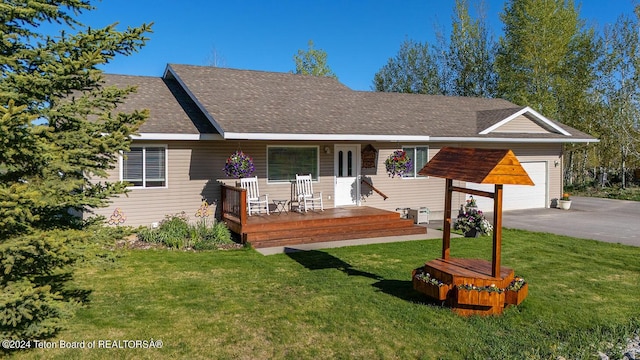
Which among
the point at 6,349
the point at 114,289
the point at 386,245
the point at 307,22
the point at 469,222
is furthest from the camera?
the point at 307,22

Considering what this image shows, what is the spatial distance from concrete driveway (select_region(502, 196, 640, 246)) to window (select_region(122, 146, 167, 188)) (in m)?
A: 10.2

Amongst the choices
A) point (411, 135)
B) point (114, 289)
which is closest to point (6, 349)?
point (114, 289)

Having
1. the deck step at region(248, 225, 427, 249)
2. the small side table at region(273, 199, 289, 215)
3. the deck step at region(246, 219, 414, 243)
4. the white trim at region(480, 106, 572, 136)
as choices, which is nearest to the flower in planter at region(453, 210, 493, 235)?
the deck step at region(248, 225, 427, 249)

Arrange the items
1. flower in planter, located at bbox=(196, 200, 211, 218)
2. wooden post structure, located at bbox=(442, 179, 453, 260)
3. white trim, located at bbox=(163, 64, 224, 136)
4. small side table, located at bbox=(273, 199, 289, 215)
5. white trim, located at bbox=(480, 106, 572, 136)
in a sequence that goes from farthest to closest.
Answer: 1. white trim, located at bbox=(480, 106, 572, 136)
2. small side table, located at bbox=(273, 199, 289, 215)
3. flower in planter, located at bbox=(196, 200, 211, 218)
4. white trim, located at bbox=(163, 64, 224, 136)
5. wooden post structure, located at bbox=(442, 179, 453, 260)

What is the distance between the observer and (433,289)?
19.3 ft

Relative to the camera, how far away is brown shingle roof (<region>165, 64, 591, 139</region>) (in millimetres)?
11906

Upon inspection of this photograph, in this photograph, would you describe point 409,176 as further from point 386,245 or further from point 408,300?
point 408,300

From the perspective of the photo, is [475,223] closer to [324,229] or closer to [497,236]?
[324,229]

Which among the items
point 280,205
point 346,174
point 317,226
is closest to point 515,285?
point 317,226

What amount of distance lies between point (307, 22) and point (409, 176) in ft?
83.3

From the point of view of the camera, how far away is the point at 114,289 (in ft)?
22.3

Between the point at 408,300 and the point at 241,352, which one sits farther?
the point at 408,300

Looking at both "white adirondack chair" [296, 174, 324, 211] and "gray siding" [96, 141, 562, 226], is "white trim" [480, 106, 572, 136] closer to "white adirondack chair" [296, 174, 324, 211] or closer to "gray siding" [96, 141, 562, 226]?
"gray siding" [96, 141, 562, 226]

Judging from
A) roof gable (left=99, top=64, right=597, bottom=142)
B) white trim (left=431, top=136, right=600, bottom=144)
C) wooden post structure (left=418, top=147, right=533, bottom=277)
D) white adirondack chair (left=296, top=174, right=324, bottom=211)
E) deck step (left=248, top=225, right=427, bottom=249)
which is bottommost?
deck step (left=248, top=225, right=427, bottom=249)
